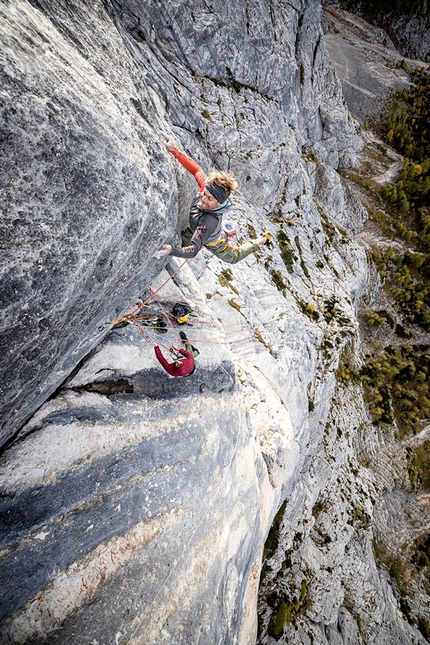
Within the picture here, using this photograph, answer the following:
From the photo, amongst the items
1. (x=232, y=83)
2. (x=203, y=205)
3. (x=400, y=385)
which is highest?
(x=232, y=83)

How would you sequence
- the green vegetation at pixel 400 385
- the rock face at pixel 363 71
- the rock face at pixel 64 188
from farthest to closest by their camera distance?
the rock face at pixel 363 71 < the green vegetation at pixel 400 385 < the rock face at pixel 64 188

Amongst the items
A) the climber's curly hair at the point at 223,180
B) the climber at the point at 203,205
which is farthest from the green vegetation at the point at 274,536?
the climber's curly hair at the point at 223,180

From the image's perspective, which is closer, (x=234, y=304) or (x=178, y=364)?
(x=178, y=364)

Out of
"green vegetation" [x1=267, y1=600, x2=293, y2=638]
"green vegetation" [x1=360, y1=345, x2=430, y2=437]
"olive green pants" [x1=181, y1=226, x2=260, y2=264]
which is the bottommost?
"green vegetation" [x1=267, y1=600, x2=293, y2=638]

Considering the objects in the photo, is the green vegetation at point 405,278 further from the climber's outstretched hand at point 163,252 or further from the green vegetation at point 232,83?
the climber's outstretched hand at point 163,252

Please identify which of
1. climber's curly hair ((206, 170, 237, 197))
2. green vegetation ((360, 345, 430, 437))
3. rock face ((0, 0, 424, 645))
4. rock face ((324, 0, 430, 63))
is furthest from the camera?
rock face ((324, 0, 430, 63))

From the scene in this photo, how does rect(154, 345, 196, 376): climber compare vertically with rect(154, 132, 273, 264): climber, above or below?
below

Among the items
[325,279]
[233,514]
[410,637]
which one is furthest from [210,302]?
Result: [410,637]

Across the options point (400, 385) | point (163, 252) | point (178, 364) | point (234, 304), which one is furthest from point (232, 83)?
point (400, 385)

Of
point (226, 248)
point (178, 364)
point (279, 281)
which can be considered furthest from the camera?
point (279, 281)

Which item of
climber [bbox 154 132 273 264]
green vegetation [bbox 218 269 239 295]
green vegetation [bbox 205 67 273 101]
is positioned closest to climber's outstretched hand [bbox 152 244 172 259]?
climber [bbox 154 132 273 264]

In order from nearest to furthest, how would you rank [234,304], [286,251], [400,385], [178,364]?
[178,364]
[234,304]
[286,251]
[400,385]

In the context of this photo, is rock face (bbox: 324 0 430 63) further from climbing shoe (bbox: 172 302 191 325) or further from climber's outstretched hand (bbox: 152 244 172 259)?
climber's outstretched hand (bbox: 152 244 172 259)

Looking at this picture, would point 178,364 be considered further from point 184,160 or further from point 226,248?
point 184,160
